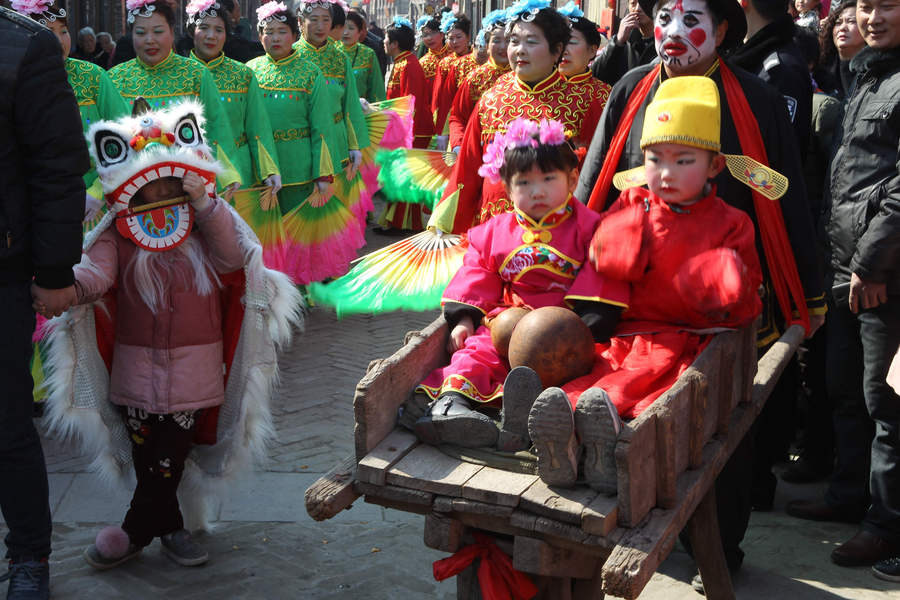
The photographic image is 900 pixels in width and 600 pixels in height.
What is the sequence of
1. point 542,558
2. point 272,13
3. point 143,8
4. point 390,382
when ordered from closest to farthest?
point 542,558 → point 390,382 → point 143,8 → point 272,13

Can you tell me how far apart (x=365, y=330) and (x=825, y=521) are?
12.6 feet

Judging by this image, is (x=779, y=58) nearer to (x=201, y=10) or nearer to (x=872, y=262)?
(x=872, y=262)

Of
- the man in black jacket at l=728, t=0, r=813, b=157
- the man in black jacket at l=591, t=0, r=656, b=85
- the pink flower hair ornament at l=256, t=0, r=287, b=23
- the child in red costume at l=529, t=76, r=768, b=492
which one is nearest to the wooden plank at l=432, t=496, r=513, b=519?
the child in red costume at l=529, t=76, r=768, b=492

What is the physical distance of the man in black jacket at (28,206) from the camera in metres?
3.15

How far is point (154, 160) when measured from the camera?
3.51 m

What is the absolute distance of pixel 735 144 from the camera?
11.6ft

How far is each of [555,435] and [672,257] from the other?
910mm

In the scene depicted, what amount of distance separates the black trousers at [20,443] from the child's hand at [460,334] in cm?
137

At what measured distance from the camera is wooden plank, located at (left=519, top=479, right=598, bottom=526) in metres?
2.46

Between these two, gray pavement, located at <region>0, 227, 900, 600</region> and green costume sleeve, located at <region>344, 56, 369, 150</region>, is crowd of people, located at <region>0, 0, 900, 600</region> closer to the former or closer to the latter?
gray pavement, located at <region>0, 227, 900, 600</region>

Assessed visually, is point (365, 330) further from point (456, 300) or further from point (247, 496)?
point (456, 300)

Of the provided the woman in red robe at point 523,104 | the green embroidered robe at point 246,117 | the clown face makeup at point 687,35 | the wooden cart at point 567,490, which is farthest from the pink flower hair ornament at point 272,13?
the wooden cart at point 567,490

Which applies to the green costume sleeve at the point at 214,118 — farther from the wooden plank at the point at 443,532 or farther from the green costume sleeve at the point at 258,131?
the wooden plank at the point at 443,532

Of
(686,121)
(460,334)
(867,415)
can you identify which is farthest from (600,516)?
(867,415)
